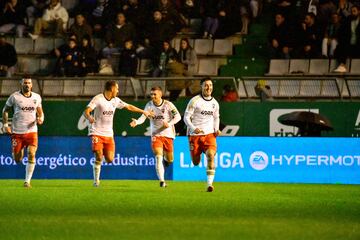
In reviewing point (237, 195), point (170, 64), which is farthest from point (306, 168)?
point (237, 195)

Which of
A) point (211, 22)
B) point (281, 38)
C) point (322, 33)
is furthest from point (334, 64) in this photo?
point (211, 22)

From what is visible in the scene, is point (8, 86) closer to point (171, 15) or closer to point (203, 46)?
point (171, 15)

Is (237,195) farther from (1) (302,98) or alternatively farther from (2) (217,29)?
(2) (217,29)

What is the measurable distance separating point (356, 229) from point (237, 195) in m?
7.12

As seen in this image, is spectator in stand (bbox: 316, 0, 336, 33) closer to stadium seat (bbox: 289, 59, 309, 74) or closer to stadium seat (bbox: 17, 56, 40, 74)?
stadium seat (bbox: 289, 59, 309, 74)

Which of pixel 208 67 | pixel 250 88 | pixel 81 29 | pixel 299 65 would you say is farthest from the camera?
pixel 81 29

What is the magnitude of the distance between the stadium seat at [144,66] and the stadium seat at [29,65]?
11.8 ft

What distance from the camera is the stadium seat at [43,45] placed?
1289 inches

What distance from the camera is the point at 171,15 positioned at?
1217 inches

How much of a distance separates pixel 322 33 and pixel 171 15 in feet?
15.5

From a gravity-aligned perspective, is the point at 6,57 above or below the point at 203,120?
above

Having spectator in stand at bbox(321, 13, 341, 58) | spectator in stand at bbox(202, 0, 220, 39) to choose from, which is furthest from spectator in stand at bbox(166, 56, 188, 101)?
spectator in stand at bbox(321, 13, 341, 58)

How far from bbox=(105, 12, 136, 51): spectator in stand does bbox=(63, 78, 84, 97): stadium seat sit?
7.83 ft

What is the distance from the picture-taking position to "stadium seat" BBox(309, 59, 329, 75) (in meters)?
29.6
